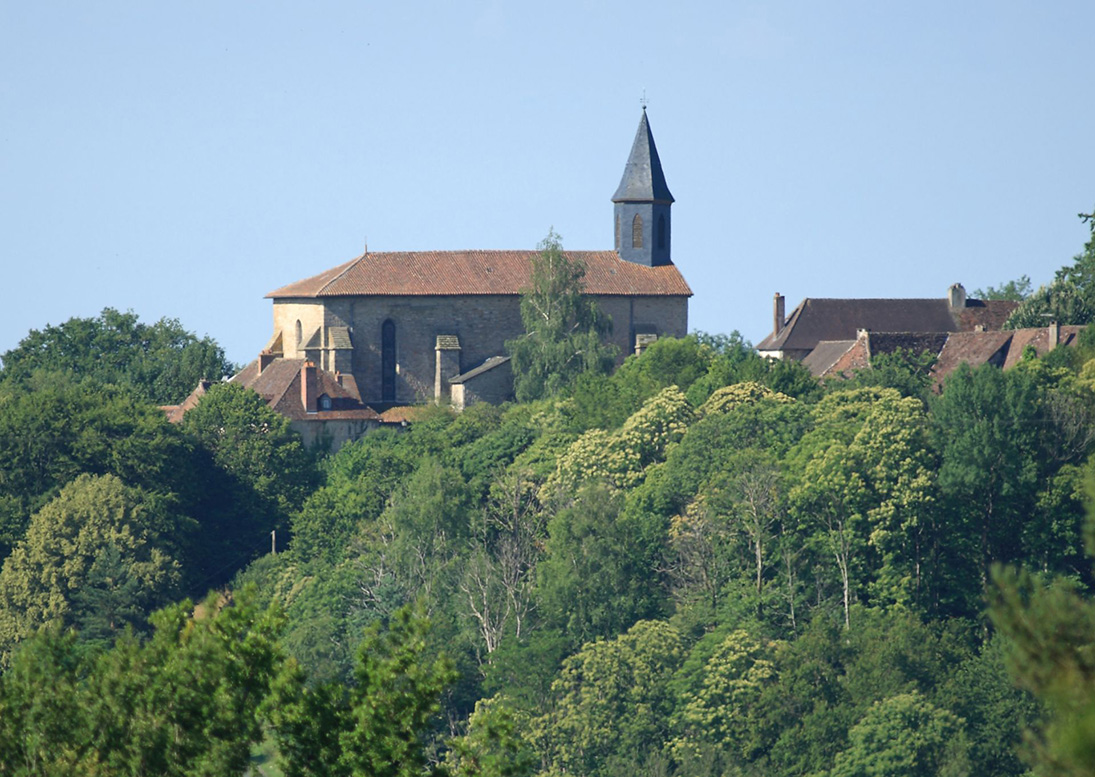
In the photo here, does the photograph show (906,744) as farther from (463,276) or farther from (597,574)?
(463,276)

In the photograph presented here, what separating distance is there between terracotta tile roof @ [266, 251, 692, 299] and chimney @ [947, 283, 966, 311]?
→ 33.3 ft

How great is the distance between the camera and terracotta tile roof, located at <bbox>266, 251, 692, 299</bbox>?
76.1 metres

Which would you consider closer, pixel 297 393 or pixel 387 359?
pixel 297 393

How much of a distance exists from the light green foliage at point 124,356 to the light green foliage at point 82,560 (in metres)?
21.7

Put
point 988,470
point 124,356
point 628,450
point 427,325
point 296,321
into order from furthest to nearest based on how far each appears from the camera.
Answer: point 124,356 < point 296,321 < point 427,325 < point 628,450 < point 988,470

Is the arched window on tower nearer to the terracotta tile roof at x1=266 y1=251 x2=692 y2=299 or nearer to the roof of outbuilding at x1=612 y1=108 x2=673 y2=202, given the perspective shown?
the terracotta tile roof at x1=266 y1=251 x2=692 y2=299

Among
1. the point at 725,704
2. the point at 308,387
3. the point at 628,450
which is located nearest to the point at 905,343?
the point at 628,450

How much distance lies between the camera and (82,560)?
6153 centimetres

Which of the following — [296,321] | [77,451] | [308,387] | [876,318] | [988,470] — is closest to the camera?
[988,470]

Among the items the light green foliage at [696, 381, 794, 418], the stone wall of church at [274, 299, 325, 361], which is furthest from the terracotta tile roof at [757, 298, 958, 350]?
the light green foliage at [696, 381, 794, 418]

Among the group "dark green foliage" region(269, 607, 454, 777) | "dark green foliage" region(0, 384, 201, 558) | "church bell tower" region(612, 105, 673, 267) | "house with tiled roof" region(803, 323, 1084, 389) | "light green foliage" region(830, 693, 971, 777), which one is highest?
"church bell tower" region(612, 105, 673, 267)

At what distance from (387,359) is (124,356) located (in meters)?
25.8

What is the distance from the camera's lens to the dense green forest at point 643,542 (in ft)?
156

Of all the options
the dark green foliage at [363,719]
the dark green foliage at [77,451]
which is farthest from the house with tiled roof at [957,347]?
the dark green foliage at [363,719]
